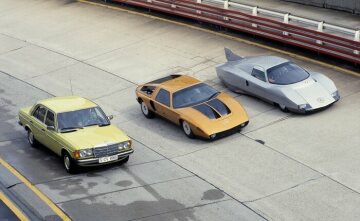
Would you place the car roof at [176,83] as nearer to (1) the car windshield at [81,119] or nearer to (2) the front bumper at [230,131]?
(2) the front bumper at [230,131]

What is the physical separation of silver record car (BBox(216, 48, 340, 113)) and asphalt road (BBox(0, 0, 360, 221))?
1.08ft

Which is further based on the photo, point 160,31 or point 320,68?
point 160,31

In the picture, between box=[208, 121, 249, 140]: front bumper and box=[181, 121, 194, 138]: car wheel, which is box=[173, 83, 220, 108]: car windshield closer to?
box=[181, 121, 194, 138]: car wheel

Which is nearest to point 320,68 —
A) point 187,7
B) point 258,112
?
point 258,112

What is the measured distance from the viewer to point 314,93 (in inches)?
836

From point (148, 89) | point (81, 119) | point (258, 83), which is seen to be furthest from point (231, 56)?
point (81, 119)

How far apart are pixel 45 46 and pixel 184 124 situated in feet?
37.4

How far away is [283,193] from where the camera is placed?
17094mm

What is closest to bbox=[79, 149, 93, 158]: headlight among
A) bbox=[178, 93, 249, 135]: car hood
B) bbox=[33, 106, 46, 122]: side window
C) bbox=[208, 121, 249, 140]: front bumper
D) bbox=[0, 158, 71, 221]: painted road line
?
bbox=[0, 158, 71, 221]: painted road line

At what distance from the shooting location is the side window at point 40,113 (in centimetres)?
1994

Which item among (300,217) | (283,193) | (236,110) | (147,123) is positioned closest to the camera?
(300,217)

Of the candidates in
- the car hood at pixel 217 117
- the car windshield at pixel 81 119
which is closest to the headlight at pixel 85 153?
the car windshield at pixel 81 119

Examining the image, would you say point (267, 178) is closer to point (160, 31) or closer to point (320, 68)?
point (320, 68)

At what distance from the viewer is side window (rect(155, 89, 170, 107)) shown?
2117 centimetres
